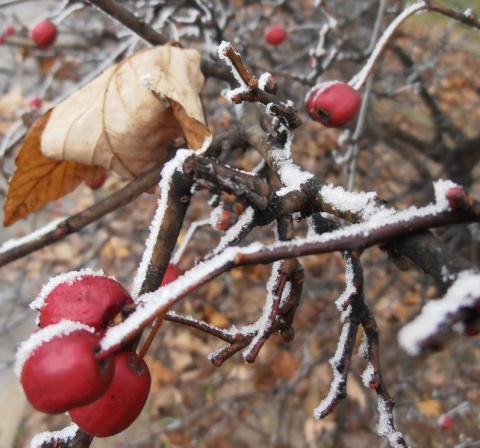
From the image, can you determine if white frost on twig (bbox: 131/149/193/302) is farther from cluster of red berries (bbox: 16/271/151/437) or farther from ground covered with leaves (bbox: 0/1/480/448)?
ground covered with leaves (bbox: 0/1/480/448)

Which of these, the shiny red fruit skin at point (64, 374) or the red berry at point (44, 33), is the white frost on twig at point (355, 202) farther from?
the red berry at point (44, 33)

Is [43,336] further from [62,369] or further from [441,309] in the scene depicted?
[441,309]

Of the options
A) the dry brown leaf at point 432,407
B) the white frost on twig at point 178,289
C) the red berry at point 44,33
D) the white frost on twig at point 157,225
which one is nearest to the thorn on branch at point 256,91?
the white frost on twig at point 157,225

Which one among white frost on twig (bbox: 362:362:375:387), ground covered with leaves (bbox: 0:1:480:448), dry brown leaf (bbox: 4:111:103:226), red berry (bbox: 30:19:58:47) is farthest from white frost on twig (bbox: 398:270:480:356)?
ground covered with leaves (bbox: 0:1:480:448)

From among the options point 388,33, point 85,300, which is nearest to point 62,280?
point 85,300

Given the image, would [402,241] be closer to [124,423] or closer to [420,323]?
[420,323]

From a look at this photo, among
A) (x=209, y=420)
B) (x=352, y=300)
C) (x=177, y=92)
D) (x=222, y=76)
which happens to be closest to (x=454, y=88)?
(x=209, y=420)
